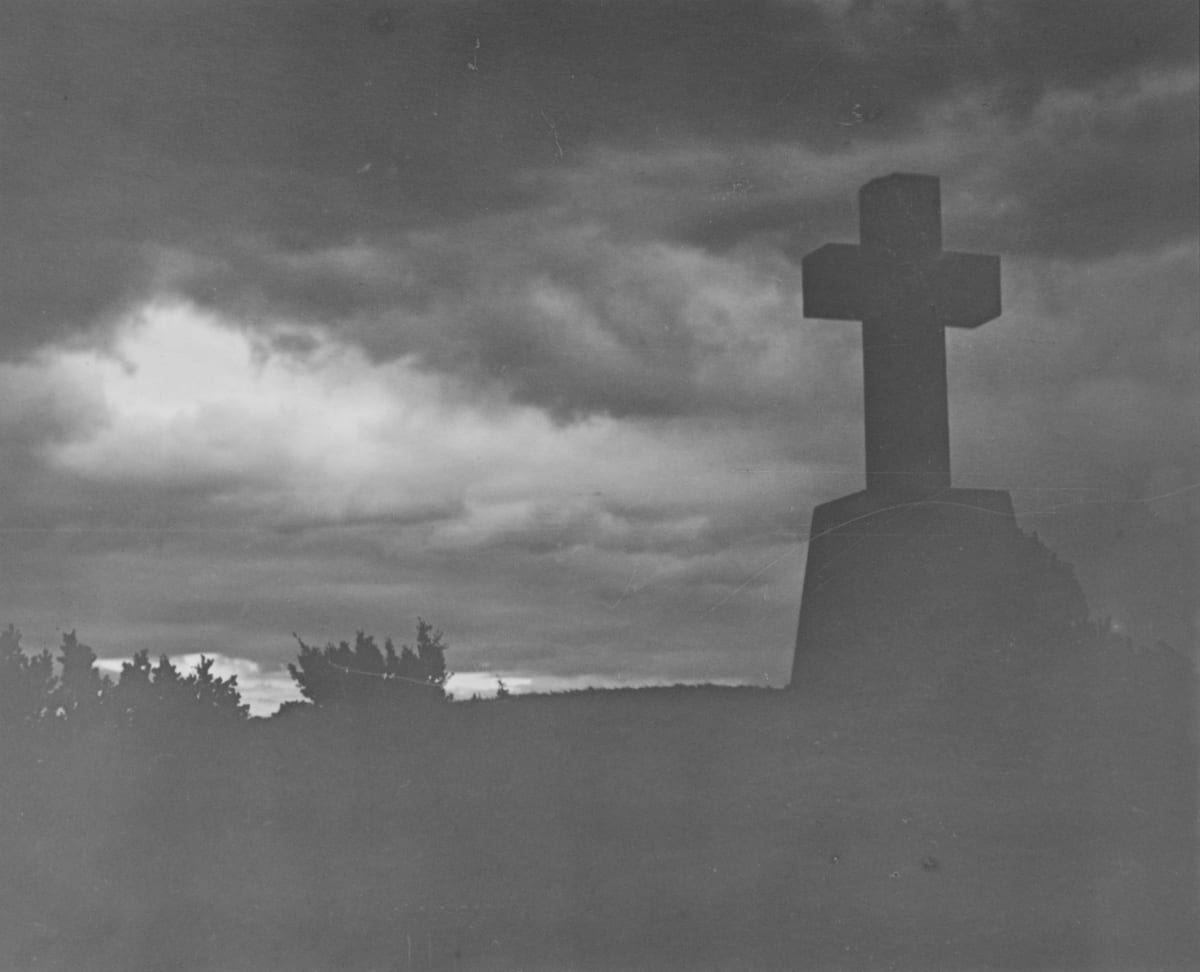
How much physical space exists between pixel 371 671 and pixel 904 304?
1.34m

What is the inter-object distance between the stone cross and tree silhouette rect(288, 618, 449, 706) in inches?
38.4

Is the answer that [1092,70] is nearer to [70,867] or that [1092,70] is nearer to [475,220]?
[475,220]

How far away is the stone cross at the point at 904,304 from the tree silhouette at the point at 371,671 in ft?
3.20

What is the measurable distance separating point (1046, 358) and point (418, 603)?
55.5 inches

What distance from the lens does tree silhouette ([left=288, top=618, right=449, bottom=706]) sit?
2.40 metres

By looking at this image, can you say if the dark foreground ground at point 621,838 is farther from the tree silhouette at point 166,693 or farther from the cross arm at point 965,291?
the cross arm at point 965,291

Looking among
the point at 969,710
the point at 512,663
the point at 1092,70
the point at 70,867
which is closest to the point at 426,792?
the point at 512,663

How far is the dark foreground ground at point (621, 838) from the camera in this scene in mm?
2369

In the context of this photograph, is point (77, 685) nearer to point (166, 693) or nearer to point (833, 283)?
point (166, 693)

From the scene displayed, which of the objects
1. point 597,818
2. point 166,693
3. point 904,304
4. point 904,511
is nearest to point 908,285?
point 904,304

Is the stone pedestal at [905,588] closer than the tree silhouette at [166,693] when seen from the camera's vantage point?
No

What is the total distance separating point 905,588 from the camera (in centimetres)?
256

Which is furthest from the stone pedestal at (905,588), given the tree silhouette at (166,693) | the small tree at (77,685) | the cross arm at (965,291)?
the small tree at (77,685)

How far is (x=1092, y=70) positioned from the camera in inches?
105
